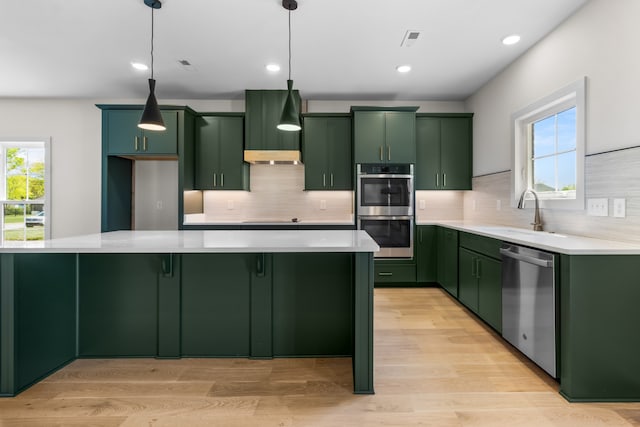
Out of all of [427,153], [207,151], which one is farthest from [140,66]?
[427,153]

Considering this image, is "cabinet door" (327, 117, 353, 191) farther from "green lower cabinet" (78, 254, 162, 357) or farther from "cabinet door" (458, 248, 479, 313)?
"green lower cabinet" (78, 254, 162, 357)

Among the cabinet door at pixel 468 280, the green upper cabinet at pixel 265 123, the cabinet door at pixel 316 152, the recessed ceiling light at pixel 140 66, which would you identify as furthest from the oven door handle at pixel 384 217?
the recessed ceiling light at pixel 140 66

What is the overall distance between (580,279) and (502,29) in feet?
7.40

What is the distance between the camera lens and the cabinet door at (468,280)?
3166 mm

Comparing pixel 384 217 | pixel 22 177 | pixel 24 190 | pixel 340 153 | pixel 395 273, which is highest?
pixel 340 153

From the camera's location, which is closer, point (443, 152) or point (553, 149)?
point (553, 149)

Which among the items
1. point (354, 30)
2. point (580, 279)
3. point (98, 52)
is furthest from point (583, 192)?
point (98, 52)

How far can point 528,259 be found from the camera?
2.19 meters

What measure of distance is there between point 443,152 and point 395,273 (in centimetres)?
182

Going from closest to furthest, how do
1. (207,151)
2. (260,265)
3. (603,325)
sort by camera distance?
1. (603,325)
2. (260,265)
3. (207,151)

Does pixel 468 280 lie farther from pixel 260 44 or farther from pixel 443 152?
pixel 260 44

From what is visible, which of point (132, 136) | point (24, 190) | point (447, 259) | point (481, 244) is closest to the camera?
point (481, 244)

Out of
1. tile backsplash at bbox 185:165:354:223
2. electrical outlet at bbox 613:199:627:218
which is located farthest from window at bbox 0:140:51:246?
electrical outlet at bbox 613:199:627:218

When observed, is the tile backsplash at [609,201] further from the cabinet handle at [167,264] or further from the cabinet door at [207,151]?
the cabinet door at [207,151]
